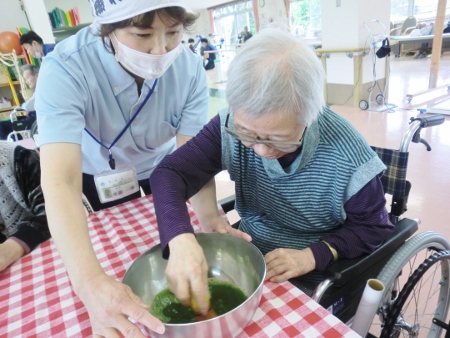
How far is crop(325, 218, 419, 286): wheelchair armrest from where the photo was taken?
76cm

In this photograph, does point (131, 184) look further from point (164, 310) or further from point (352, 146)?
point (352, 146)

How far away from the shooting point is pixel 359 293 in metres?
0.95

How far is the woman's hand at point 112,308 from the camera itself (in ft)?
1.85

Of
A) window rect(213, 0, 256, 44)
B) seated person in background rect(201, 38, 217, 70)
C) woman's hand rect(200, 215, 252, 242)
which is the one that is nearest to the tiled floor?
woman's hand rect(200, 215, 252, 242)

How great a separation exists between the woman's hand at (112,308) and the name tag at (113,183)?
57 centimetres

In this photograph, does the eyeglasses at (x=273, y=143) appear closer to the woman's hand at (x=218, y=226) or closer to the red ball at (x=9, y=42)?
the woman's hand at (x=218, y=226)

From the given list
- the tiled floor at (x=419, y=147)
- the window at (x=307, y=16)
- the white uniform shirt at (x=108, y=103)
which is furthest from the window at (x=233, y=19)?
the white uniform shirt at (x=108, y=103)

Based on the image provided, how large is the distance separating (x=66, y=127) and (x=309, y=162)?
61 cm

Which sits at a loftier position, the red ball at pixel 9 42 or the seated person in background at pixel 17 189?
the red ball at pixel 9 42

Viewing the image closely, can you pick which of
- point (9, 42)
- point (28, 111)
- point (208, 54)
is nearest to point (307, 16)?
point (208, 54)

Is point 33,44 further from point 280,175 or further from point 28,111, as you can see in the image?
point 280,175

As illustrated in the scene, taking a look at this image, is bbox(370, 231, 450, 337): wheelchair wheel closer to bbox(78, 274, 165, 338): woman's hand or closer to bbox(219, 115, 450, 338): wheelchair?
bbox(219, 115, 450, 338): wheelchair

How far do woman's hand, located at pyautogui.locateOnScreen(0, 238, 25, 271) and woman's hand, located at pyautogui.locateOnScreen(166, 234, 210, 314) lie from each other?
513 millimetres

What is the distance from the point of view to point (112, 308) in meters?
0.58
